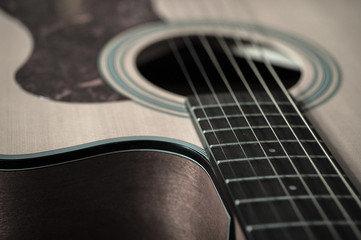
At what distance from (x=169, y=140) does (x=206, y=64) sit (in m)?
0.37

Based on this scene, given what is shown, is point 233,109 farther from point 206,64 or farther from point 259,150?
point 206,64

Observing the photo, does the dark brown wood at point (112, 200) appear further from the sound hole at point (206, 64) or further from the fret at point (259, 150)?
the sound hole at point (206, 64)

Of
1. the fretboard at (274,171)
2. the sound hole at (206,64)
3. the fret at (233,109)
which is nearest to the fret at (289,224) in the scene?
the fretboard at (274,171)

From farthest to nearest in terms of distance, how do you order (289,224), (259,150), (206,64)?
(206,64), (259,150), (289,224)

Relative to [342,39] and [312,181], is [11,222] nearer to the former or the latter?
[312,181]

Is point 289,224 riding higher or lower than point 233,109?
lower

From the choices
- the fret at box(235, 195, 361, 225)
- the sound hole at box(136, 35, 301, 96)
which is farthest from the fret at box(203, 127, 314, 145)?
the sound hole at box(136, 35, 301, 96)

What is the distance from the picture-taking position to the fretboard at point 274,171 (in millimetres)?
471

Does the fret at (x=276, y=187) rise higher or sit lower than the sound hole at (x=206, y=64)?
lower

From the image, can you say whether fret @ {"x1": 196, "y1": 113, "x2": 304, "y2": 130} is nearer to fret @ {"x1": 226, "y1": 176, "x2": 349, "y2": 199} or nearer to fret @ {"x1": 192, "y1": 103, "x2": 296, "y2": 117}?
fret @ {"x1": 192, "y1": 103, "x2": 296, "y2": 117}

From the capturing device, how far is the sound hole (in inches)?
35.3

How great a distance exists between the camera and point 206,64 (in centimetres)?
95

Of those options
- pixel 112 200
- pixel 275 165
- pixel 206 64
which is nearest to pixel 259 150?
pixel 275 165

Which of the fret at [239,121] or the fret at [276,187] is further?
the fret at [239,121]
